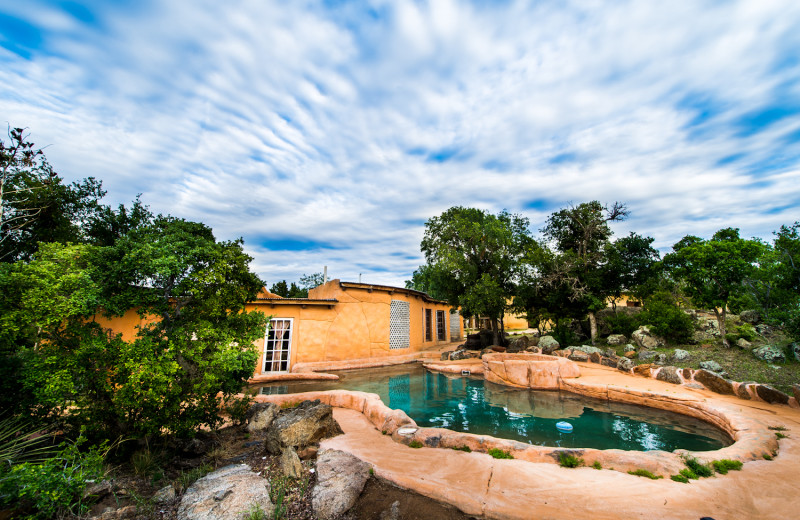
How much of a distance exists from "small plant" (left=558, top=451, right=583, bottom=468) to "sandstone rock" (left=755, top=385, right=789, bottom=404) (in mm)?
6157

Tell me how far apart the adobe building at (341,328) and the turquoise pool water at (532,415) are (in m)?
2.40

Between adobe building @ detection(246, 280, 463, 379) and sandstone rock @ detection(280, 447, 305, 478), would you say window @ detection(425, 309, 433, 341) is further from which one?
sandstone rock @ detection(280, 447, 305, 478)

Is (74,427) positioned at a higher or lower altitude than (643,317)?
lower

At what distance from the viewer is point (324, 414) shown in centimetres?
518

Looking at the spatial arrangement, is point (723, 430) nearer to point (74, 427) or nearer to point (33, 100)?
point (74, 427)

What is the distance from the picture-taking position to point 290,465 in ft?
12.8

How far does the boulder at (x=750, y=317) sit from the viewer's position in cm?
1281

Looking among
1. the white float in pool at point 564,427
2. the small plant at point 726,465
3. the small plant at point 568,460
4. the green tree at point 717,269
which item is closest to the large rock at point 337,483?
the small plant at point 568,460

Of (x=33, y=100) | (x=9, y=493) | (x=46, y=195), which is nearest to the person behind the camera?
(x=9, y=493)

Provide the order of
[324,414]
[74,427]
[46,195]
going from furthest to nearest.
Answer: [46,195]
[324,414]
[74,427]

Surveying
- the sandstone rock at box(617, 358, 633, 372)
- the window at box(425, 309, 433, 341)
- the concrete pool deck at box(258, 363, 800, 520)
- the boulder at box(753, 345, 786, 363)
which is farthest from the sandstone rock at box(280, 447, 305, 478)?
the window at box(425, 309, 433, 341)

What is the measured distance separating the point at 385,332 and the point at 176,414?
12.4 metres

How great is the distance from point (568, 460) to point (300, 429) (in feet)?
12.3

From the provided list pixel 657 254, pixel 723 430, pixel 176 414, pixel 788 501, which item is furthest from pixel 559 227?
pixel 176 414
